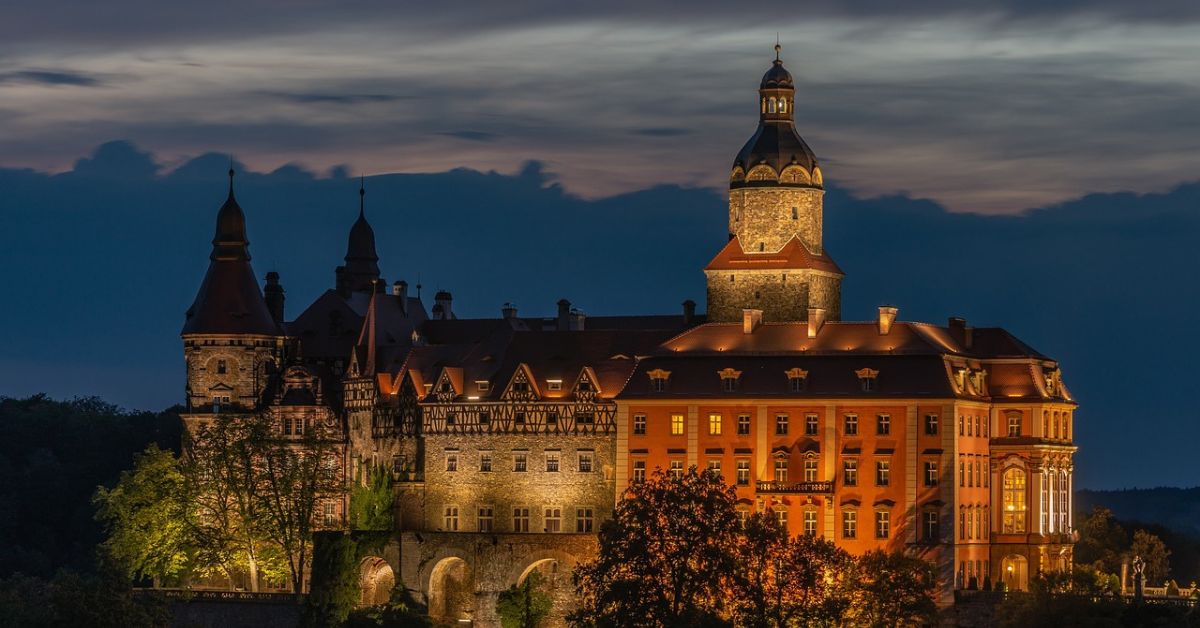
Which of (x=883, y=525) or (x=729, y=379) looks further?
(x=729, y=379)

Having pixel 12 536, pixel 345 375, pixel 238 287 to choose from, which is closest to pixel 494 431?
pixel 345 375

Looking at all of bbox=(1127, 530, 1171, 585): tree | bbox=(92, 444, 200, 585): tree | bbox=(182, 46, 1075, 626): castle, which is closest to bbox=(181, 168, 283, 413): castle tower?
bbox=(182, 46, 1075, 626): castle

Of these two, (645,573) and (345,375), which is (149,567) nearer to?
(345,375)

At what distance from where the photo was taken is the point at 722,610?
110m

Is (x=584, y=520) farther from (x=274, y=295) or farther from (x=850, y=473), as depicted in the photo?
(x=274, y=295)

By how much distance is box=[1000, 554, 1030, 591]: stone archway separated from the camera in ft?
408

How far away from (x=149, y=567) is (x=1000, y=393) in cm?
4088

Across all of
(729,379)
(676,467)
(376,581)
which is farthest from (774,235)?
(376,581)

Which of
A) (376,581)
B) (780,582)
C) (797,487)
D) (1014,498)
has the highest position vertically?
(797,487)

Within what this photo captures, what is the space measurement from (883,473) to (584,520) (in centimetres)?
1486

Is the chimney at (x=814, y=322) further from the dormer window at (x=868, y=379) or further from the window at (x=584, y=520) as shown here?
the window at (x=584, y=520)

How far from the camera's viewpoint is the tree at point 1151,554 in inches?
5591

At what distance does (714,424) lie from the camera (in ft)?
410

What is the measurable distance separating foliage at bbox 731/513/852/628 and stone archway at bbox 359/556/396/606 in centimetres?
2254
